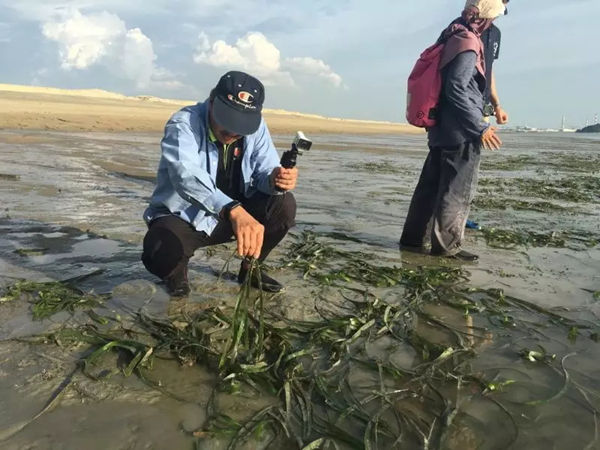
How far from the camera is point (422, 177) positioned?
4699 mm

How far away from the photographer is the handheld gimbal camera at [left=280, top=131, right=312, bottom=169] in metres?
3.00

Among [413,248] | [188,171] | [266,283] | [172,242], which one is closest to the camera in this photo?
[188,171]

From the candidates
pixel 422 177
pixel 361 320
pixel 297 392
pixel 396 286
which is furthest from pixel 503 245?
pixel 297 392

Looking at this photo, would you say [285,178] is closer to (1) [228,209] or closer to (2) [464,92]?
(1) [228,209]

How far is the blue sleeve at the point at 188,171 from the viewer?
2.77 meters

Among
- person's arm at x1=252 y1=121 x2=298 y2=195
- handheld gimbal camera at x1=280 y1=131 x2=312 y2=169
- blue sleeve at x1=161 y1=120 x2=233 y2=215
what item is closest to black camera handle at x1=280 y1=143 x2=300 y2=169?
handheld gimbal camera at x1=280 y1=131 x2=312 y2=169

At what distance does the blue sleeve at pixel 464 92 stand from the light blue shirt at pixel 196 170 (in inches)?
65.4

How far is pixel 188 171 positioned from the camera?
279 centimetres

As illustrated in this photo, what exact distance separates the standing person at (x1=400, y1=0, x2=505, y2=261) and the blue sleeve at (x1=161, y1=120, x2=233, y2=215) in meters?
2.23

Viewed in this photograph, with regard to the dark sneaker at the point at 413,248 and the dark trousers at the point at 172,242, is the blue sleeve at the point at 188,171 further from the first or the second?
the dark sneaker at the point at 413,248

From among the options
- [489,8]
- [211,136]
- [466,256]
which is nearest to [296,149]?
[211,136]

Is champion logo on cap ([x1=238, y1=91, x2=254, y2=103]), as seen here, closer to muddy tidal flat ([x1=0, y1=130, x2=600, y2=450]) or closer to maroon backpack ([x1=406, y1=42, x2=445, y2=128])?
muddy tidal flat ([x1=0, y1=130, x2=600, y2=450])

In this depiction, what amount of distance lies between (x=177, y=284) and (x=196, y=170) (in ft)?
2.54

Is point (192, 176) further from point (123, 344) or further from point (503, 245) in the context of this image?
point (503, 245)
